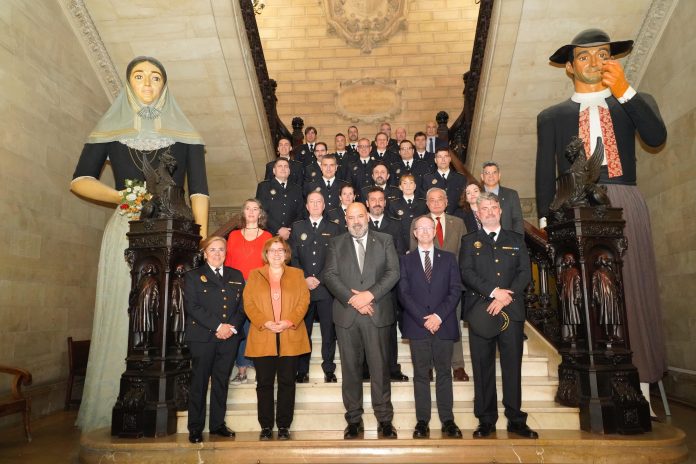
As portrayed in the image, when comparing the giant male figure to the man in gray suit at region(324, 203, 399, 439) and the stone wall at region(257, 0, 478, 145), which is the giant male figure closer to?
the man in gray suit at region(324, 203, 399, 439)

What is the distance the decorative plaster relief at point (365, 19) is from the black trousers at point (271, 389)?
10.1m

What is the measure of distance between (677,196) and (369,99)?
24.1 feet

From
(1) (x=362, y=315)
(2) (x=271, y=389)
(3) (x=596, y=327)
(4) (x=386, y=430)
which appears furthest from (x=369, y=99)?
(4) (x=386, y=430)

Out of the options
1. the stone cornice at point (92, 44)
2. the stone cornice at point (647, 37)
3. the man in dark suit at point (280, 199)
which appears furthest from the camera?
the stone cornice at point (92, 44)

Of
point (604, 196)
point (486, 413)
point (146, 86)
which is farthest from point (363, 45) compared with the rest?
point (486, 413)

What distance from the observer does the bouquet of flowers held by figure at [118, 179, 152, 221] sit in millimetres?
4246

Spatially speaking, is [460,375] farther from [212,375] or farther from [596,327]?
[212,375]

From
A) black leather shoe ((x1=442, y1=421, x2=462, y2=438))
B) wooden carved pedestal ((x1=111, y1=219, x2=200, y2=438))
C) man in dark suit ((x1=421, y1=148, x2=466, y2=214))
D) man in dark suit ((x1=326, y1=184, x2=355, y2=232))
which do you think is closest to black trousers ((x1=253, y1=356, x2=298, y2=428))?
wooden carved pedestal ((x1=111, y1=219, x2=200, y2=438))

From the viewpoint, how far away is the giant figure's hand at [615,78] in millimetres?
4469

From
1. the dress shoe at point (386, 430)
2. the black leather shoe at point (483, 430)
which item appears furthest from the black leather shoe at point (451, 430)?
the dress shoe at point (386, 430)

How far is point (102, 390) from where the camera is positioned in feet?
13.5

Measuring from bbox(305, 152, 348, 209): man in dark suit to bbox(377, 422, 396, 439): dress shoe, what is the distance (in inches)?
112

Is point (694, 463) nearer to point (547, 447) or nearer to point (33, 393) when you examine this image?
point (547, 447)

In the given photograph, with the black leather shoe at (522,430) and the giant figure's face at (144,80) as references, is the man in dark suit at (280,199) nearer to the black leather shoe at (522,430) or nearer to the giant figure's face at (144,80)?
the giant figure's face at (144,80)
